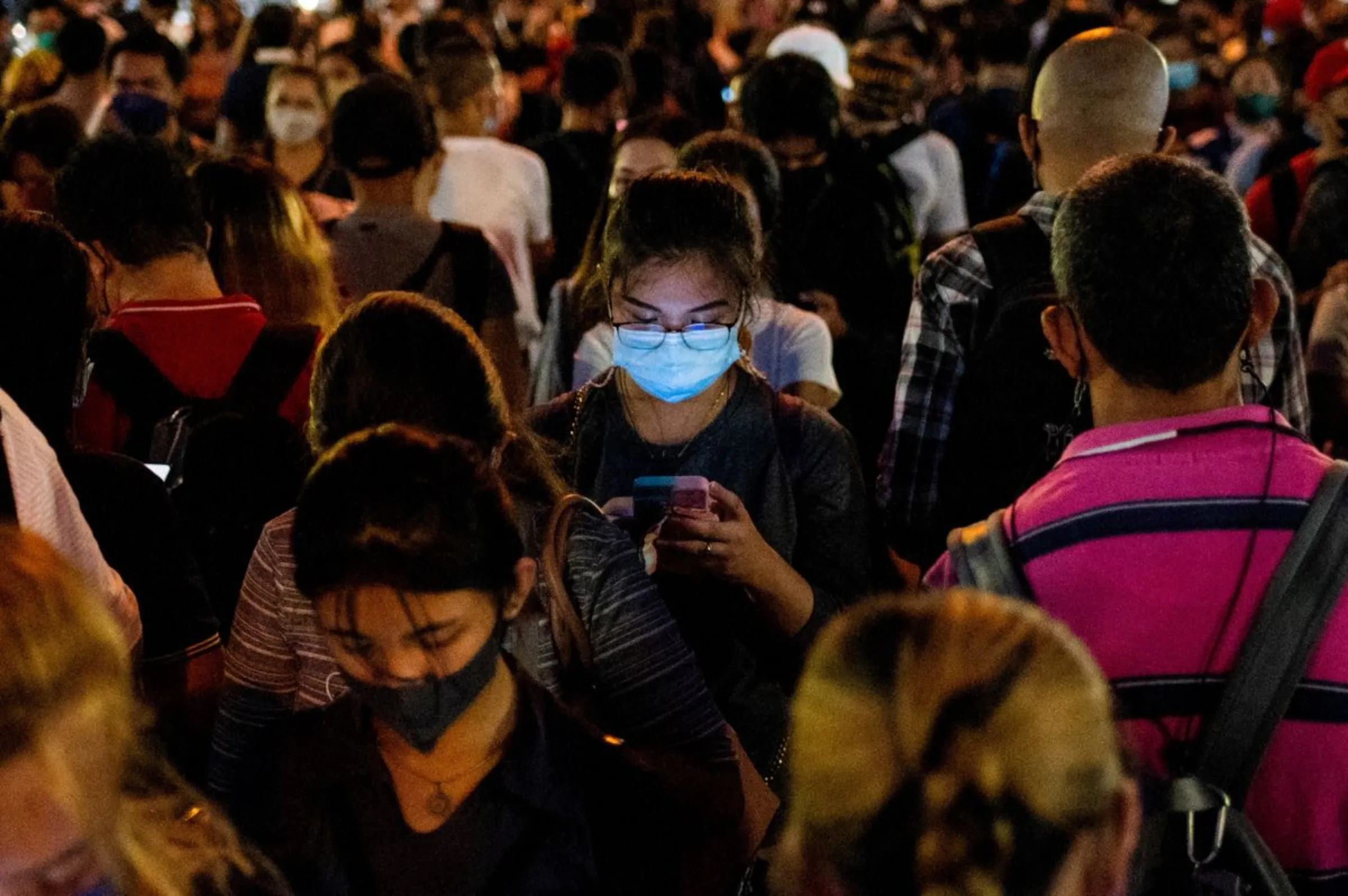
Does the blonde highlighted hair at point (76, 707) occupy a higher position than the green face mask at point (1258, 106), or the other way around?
the blonde highlighted hair at point (76, 707)

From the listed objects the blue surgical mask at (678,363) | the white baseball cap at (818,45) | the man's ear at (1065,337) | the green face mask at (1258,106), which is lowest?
the green face mask at (1258,106)

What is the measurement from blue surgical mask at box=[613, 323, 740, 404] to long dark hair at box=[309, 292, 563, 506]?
20.7 inches

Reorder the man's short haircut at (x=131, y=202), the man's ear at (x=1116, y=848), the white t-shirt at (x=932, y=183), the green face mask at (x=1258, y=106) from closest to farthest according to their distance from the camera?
1. the man's ear at (x=1116, y=848)
2. the man's short haircut at (x=131, y=202)
3. the white t-shirt at (x=932, y=183)
4. the green face mask at (x=1258, y=106)

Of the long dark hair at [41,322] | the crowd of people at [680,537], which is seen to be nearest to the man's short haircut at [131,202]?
the crowd of people at [680,537]

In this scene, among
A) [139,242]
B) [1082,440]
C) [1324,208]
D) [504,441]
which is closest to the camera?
[1082,440]

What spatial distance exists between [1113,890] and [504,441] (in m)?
1.43

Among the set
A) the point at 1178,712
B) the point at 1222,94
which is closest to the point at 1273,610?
the point at 1178,712

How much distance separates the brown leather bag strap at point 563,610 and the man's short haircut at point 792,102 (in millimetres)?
3429

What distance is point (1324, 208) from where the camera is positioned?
18.4 ft

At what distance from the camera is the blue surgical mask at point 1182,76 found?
9.26m

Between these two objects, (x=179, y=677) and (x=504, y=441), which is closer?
(x=504, y=441)

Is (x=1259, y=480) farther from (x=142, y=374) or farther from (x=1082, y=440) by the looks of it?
(x=142, y=374)

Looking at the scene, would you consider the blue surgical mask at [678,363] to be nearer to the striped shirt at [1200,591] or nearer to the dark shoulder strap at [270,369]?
the dark shoulder strap at [270,369]

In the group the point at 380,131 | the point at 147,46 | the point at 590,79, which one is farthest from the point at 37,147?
the point at 590,79
